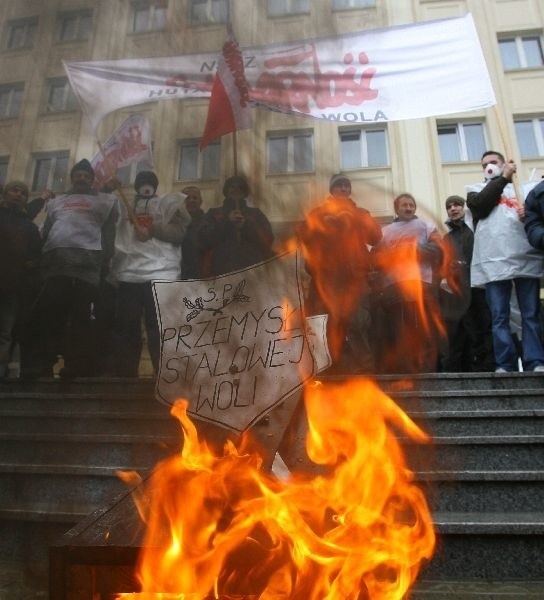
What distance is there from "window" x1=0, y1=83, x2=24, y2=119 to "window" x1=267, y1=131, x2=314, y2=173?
156cm

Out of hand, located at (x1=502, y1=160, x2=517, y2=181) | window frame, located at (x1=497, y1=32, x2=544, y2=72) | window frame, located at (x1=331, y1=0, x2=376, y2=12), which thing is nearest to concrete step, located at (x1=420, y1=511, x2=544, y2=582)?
hand, located at (x1=502, y1=160, x2=517, y2=181)

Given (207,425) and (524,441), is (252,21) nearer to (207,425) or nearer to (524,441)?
(207,425)

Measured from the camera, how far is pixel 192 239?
3469 mm

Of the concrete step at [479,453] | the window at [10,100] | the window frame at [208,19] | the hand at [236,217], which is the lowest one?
the concrete step at [479,453]

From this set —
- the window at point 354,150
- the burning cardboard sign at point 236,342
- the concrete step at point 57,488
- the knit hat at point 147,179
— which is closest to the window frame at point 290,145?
the window at point 354,150

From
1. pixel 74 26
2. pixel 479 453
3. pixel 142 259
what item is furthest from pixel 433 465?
pixel 74 26

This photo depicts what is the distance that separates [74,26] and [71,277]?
1761 millimetres

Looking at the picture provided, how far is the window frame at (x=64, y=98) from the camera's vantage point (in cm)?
342

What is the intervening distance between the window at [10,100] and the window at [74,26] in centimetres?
47

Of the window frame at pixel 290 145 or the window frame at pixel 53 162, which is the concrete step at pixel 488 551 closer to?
the window frame at pixel 290 145

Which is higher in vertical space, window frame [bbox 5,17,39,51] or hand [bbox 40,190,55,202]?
window frame [bbox 5,17,39,51]

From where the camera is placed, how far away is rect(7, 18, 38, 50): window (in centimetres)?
289

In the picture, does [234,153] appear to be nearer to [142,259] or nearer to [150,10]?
[150,10]

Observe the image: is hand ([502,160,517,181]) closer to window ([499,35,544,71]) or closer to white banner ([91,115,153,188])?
white banner ([91,115,153,188])
